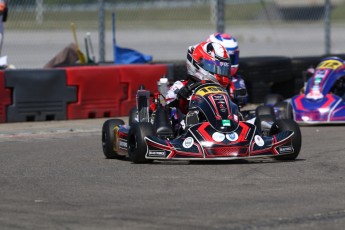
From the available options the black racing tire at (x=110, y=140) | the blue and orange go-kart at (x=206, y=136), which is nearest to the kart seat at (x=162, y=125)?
the blue and orange go-kart at (x=206, y=136)

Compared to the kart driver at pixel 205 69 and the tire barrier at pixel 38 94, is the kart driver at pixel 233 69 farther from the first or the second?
the tire barrier at pixel 38 94

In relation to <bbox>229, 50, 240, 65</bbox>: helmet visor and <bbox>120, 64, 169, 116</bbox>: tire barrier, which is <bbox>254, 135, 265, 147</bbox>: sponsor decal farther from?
<bbox>120, 64, 169, 116</bbox>: tire barrier

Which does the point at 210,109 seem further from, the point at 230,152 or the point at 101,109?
the point at 101,109

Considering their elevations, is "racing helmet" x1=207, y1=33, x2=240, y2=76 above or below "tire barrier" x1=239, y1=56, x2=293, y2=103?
above

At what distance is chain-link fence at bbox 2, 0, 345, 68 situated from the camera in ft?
52.2

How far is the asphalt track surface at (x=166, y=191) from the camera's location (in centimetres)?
659

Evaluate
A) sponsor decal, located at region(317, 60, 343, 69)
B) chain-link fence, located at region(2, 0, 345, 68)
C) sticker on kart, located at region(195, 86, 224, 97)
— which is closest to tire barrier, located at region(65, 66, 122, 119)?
chain-link fence, located at region(2, 0, 345, 68)

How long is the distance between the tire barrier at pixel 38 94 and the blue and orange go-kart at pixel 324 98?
9.96 ft

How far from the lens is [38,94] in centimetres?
1387

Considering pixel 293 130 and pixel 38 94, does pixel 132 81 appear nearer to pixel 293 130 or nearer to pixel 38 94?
pixel 38 94

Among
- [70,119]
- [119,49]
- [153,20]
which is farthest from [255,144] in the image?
[153,20]

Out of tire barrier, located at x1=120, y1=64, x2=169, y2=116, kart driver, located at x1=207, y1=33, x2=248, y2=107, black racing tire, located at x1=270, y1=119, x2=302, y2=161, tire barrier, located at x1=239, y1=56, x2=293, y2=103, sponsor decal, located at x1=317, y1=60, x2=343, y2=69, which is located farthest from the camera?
tire barrier, located at x1=239, y1=56, x2=293, y2=103

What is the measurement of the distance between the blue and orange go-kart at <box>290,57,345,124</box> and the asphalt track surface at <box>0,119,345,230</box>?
6.52ft

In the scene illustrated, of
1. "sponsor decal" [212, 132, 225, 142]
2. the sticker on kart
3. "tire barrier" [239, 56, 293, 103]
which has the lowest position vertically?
"tire barrier" [239, 56, 293, 103]
